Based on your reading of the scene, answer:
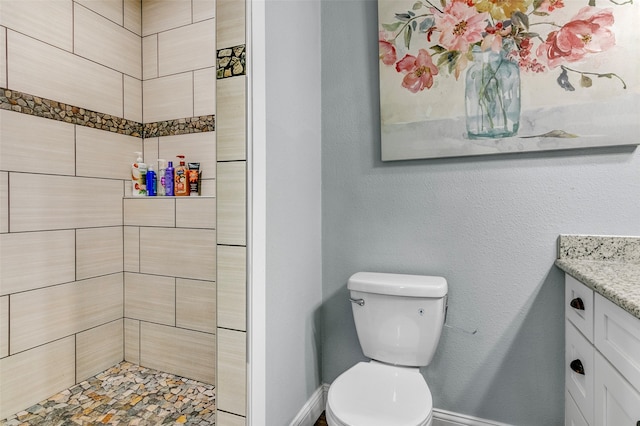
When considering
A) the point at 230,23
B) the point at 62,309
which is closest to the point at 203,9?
the point at 230,23

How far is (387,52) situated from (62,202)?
1814 millimetres

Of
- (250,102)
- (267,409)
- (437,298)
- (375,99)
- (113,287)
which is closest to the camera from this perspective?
(250,102)

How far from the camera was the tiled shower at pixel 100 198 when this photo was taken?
1.72 meters

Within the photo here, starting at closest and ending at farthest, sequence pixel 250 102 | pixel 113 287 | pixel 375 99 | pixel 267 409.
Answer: pixel 250 102, pixel 267 409, pixel 375 99, pixel 113 287

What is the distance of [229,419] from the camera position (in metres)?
1.25

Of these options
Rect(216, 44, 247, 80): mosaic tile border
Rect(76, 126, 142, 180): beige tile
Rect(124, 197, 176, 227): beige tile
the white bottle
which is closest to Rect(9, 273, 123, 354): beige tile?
Rect(124, 197, 176, 227): beige tile

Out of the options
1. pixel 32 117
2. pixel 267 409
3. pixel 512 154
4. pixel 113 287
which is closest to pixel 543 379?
pixel 512 154

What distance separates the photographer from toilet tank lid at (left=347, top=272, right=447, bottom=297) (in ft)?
4.74

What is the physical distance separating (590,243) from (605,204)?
161 mm

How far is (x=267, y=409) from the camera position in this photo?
1334mm

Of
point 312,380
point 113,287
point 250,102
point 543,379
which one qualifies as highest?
point 250,102

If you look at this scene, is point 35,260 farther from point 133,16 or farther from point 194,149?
point 133,16

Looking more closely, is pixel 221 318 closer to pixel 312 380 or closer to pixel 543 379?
pixel 312 380

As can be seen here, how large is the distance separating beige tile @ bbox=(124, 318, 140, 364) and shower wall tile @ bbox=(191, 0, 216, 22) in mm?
1878
